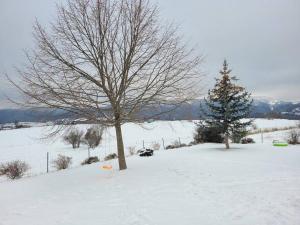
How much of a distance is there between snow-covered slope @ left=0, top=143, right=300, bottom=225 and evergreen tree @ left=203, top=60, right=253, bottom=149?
9.04 metres

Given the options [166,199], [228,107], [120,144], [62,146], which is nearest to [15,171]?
[120,144]

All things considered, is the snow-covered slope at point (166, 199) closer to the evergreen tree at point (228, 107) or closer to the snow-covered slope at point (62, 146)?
the snow-covered slope at point (62, 146)

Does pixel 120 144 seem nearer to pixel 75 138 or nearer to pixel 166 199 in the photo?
pixel 166 199

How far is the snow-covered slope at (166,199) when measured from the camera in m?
5.20

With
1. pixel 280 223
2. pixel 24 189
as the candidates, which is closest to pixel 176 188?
pixel 280 223

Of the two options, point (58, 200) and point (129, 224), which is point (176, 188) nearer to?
point (129, 224)

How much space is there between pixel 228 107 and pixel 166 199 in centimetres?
1411

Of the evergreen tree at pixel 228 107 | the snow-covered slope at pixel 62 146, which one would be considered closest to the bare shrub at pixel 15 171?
the snow-covered slope at pixel 62 146

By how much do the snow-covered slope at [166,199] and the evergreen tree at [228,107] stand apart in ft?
29.7

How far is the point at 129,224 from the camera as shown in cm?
511

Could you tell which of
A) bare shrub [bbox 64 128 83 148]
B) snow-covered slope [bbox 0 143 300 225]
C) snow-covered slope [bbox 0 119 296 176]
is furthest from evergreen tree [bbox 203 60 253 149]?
bare shrub [bbox 64 128 83 148]

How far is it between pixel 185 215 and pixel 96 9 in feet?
28.5

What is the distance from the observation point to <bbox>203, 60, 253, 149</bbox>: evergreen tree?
63.4 ft

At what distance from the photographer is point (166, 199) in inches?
262
